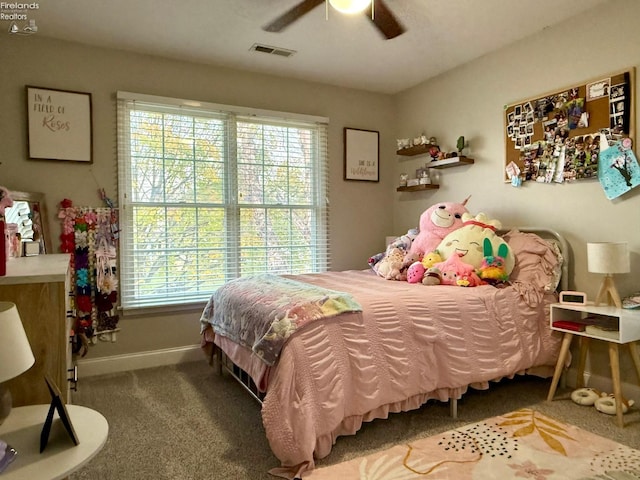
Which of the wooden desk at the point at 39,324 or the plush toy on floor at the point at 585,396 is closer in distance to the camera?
the wooden desk at the point at 39,324

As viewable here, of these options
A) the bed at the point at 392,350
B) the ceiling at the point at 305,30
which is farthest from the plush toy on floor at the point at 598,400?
the ceiling at the point at 305,30

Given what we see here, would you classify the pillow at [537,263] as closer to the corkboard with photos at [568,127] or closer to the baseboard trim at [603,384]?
the corkboard with photos at [568,127]

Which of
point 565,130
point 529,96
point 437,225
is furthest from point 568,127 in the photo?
point 437,225

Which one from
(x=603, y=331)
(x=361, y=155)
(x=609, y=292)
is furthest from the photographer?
(x=361, y=155)

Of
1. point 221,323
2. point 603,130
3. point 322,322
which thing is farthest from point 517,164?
point 221,323

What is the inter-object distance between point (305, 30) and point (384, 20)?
34.4 inches

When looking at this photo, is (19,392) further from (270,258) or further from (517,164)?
(517,164)

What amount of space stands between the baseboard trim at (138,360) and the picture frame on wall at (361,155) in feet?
7.33

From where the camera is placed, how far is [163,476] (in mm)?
1940

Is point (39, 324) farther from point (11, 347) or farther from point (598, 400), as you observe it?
point (598, 400)

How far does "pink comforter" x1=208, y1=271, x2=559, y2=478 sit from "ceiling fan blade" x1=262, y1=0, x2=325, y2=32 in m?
1.58

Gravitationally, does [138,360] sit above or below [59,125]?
below

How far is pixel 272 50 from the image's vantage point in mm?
3441

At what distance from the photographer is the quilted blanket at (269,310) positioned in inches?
79.2
